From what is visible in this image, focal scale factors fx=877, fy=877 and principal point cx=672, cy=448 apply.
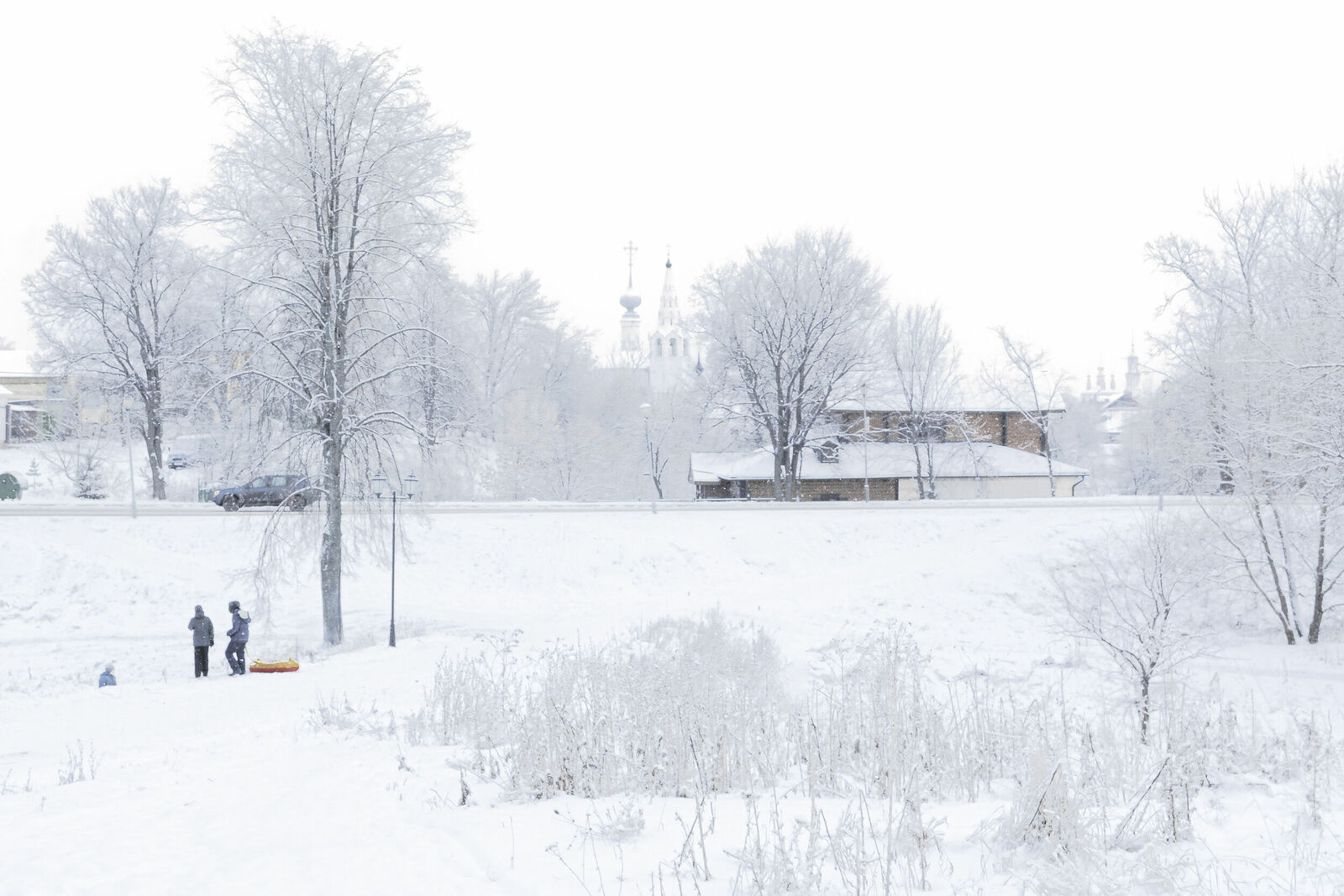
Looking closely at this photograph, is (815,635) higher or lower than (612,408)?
lower

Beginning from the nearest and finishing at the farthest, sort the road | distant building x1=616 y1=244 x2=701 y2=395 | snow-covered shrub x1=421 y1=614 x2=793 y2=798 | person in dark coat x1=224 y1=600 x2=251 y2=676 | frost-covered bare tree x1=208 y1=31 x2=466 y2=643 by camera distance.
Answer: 1. snow-covered shrub x1=421 y1=614 x2=793 y2=798
2. person in dark coat x1=224 y1=600 x2=251 y2=676
3. frost-covered bare tree x1=208 y1=31 x2=466 y2=643
4. the road
5. distant building x1=616 y1=244 x2=701 y2=395

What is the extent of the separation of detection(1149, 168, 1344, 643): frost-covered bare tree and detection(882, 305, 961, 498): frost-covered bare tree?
14.7 meters

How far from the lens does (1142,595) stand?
16.3 m

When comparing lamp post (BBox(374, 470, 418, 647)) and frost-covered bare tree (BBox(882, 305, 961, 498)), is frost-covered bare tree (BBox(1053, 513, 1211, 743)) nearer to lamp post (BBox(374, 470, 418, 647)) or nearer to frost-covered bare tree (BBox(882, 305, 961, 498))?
lamp post (BBox(374, 470, 418, 647))

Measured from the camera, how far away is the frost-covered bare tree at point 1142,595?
11891mm

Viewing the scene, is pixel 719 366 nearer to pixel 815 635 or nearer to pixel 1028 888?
pixel 815 635

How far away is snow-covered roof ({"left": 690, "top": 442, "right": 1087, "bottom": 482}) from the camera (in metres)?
42.0

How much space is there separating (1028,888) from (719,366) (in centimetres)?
3419

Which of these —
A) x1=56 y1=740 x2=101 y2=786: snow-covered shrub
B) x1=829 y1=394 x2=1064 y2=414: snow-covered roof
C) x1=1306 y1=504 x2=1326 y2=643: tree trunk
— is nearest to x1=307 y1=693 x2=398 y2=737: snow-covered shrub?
x1=56 y1=740 x2=101 y2=786: snow-covered shrub

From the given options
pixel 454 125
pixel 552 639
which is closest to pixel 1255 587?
pixel 552 639

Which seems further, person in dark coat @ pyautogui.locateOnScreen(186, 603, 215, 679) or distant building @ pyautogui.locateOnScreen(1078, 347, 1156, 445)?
distant building @ pyautogui.locateOnScreen(1078, 347, 1156, 445)

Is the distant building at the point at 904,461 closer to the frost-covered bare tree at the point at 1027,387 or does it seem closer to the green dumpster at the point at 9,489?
the frost-covered bare tree at the point at 1027,387

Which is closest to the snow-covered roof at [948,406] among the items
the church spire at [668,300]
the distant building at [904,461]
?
→ the distant building at [904,461]

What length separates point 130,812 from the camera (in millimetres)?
6102
